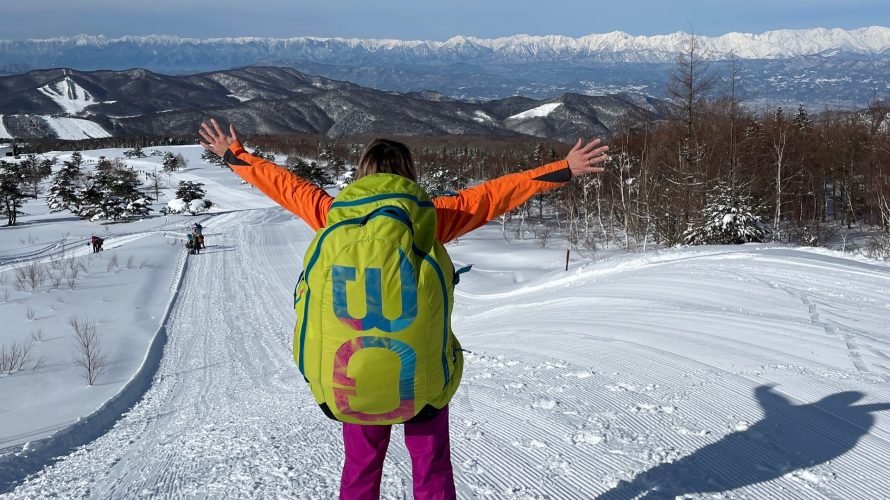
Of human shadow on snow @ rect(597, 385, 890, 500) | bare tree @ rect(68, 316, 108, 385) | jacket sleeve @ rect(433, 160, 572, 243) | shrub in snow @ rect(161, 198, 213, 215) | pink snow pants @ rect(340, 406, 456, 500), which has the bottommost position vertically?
shrub in snow @ rect(161, 198, 213, 215)

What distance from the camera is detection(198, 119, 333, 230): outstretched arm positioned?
273 centimetres

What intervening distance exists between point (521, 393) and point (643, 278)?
5.93 meters

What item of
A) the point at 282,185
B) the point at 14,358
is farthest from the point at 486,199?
the point at 14,358

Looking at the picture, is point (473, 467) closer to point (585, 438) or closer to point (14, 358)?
point (585, 438)

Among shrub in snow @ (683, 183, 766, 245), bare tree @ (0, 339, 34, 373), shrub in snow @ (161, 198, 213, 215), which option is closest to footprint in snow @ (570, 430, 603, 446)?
bare tree @ (0, 339, 34, 373)

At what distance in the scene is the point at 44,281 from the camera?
2094 centimetres

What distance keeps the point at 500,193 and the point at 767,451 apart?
2580 mm

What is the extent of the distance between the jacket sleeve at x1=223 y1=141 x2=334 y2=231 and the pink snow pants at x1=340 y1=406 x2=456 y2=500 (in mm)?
931

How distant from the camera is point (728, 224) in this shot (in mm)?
23453

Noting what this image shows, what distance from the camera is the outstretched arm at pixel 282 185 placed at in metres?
2.73

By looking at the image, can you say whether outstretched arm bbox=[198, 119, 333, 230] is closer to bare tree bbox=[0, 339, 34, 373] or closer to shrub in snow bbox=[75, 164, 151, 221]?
bare tree bbox=[0, 339, 34, 373]

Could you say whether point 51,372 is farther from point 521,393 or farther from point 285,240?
point 285,240

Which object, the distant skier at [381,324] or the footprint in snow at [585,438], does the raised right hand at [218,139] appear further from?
the footprint in snow at [585,438]

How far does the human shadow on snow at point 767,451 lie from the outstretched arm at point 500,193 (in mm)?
1819
